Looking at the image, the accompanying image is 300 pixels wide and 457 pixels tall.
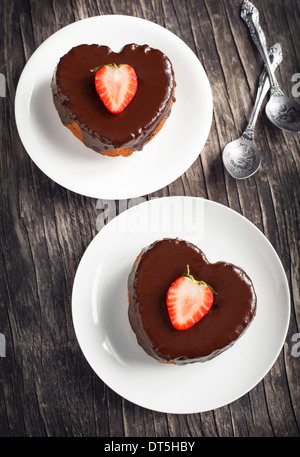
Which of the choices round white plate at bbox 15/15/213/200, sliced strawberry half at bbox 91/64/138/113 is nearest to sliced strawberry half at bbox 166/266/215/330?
round white plate at bbox 15/15/213/200

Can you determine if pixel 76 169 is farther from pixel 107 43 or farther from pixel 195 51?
pixel 195 51

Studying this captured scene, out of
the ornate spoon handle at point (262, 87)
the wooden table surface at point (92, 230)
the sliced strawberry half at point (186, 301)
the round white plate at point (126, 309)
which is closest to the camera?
the sliced strawberry half at point (186, 301)

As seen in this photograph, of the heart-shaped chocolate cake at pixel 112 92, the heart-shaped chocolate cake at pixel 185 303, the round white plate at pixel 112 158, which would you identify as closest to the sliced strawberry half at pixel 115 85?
the heart-shaped chocolate cake at pixel 112 92

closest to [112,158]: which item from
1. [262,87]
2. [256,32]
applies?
[262,87]

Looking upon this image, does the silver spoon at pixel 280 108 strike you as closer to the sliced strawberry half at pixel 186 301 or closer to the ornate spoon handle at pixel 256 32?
the ornate spoon handle at pixel 256 32

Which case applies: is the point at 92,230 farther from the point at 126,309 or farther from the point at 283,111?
the point at 283,111

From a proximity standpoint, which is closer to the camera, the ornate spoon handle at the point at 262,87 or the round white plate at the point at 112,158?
the round white plate at the point at 112,158
